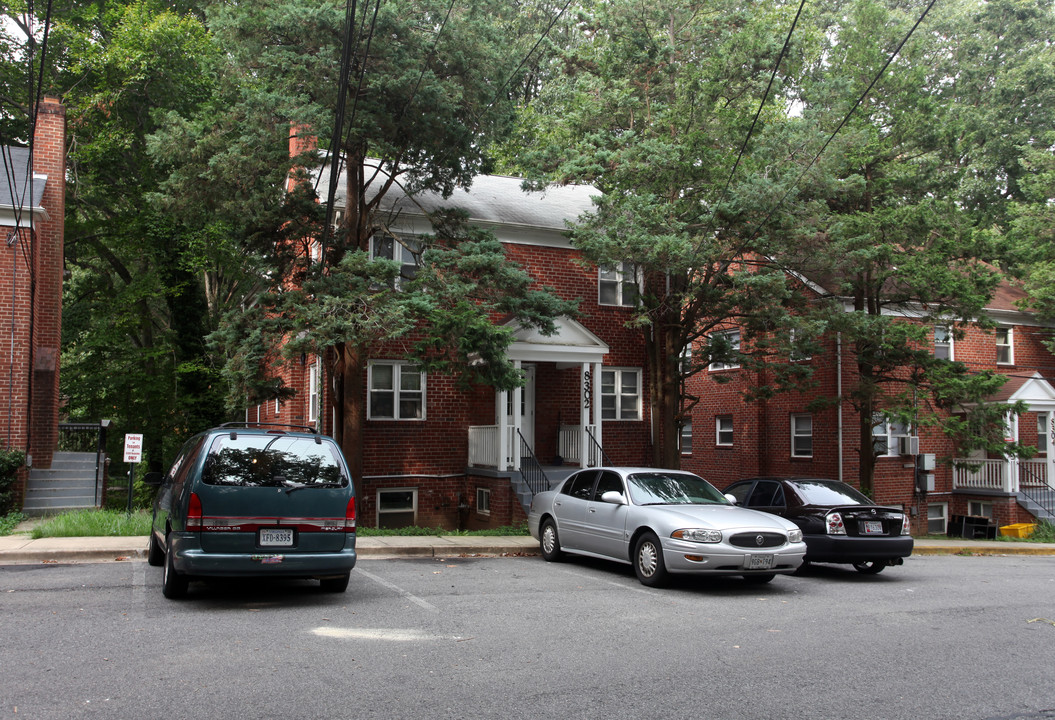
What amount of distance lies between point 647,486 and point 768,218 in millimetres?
7790

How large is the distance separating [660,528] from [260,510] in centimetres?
474

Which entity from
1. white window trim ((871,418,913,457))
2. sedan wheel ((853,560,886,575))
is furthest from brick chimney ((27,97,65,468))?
white window trim ((871,418,913,457))

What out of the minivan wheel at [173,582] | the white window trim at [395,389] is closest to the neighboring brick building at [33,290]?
the white window trim at [395,389]

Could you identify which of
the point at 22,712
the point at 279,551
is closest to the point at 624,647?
the point at 279,551

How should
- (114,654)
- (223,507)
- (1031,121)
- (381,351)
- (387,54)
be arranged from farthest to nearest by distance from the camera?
(1031,121) < (381,351) < (387,54) < (223,507) < (114,654)

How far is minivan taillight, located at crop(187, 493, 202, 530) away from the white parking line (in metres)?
2.35

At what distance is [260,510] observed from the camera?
27.7ft

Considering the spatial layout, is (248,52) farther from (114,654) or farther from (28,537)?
(114,654)

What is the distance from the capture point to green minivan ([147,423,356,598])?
8.24 m

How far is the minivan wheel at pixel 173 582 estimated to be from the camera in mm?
8609

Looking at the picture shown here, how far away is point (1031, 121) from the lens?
35531 mm

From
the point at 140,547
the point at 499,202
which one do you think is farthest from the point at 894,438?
the point at 140,547

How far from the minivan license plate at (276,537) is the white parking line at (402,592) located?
150cm

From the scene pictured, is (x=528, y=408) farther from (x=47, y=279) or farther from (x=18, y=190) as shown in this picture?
(x=18, y=190)
